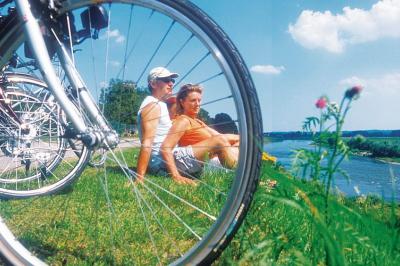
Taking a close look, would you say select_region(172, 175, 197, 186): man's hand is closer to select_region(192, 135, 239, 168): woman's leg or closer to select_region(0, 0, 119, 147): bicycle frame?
select_region(192, 135, 239, 168): woman's leg

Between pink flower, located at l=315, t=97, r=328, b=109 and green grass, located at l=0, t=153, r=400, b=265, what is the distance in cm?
20

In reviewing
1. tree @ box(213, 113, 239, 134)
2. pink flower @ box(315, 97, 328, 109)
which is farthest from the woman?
pink flower @ box(315, 97, 328, 109)

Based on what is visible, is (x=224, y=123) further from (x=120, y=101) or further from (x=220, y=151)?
(x=220, y=151)

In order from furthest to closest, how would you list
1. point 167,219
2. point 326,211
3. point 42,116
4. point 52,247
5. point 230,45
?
point 42,116 < point 167,219 < point 52,247 < point 230,45 < point 326,211

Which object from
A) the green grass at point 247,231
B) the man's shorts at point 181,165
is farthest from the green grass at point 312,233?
the man's shorts at point 181,165

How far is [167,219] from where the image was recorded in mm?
2574

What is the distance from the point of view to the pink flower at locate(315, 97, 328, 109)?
118cm

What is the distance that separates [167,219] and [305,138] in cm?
141

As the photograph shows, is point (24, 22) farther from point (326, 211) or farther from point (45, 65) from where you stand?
point (326, 211)

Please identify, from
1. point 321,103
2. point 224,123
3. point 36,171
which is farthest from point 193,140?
point 321,103

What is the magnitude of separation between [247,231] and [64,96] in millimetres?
967

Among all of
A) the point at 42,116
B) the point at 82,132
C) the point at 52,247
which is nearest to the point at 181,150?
the point at 42,116

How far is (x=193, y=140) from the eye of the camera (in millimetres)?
4840

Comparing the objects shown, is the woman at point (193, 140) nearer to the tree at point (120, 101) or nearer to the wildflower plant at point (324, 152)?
the tree at point (120, 101)
